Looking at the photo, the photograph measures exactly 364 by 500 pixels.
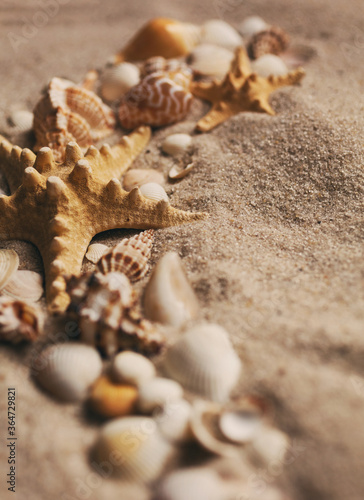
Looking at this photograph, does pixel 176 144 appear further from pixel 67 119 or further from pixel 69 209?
pixel 69 209

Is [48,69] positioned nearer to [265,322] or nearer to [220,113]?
[220,113]

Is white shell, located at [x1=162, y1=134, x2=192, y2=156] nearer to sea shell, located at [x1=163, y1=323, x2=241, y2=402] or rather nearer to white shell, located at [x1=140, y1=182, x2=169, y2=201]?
white shell, located at [x1=140, y1=182, x2=169, y2=201]

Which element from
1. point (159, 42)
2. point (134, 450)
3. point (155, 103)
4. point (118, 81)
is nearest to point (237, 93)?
point (155, 103)

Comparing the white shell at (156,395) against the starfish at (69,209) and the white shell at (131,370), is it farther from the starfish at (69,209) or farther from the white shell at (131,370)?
the starfish at (69,209)

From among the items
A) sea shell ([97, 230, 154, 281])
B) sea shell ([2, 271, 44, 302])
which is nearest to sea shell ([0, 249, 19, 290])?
sea shell ([2, 271, 44, 302])

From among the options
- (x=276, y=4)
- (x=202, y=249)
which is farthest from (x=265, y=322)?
(x=276, y=4)

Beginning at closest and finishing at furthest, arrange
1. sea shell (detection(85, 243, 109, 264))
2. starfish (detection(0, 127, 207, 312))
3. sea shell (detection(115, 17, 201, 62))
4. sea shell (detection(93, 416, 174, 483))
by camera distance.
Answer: sea shell (detection(93, 416, 174, 483)) → starfish (detection(0, 127, 207, 312)) → sea shell (detection(85, 243, 109, 264)) → sea shell (detection(115, 17, 201, 62))
